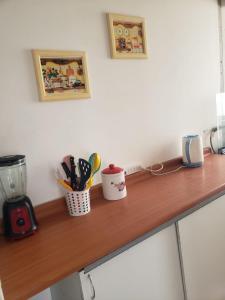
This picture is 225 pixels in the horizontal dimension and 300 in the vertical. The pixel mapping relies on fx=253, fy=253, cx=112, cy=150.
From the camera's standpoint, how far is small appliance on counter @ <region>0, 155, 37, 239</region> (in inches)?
40.8

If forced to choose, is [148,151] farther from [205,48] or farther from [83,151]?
[205,48]

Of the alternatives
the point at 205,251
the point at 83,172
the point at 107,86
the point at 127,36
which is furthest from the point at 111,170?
the point at 127,36

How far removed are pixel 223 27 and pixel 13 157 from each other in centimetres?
195

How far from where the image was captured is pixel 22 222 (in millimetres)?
1044

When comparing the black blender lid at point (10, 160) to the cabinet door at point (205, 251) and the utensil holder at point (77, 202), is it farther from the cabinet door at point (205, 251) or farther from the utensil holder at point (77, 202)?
the cabinet door at point (205, 251)

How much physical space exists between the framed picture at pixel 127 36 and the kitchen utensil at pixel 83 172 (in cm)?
66

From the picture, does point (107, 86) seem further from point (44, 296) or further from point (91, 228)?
point (44, 296)

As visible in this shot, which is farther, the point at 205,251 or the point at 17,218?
the point at 205,251

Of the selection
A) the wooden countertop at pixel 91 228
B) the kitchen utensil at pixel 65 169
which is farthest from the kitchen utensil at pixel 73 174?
the wooden countertop at pixel 91 228

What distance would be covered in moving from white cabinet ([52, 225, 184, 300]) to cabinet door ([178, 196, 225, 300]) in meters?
0.06

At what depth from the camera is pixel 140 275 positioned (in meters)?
1.04

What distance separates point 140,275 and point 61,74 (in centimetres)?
100

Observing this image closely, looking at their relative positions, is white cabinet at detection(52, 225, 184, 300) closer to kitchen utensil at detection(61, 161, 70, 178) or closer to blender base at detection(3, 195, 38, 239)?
blender base at detection(3, 195, 38, 239)

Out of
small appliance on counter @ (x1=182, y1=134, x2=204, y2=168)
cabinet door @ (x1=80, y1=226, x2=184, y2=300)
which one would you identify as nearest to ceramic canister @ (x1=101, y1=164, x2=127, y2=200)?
cabinet door @ (x1=80, y1=226, x2=184, y2=300)
